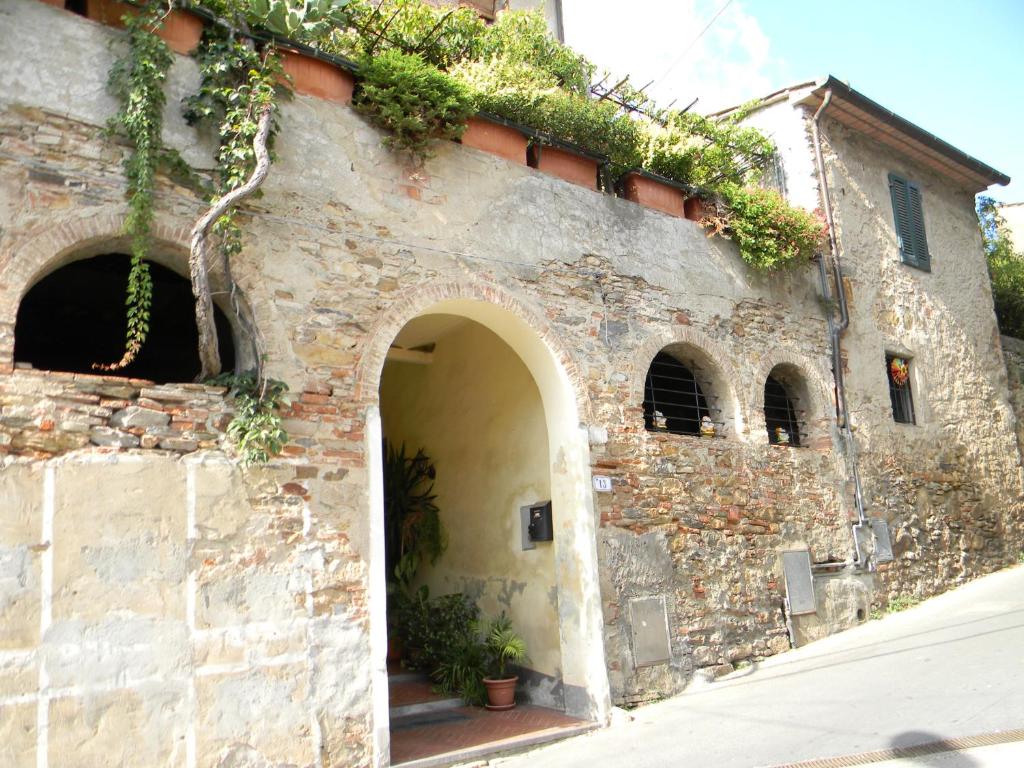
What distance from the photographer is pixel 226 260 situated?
5.67 meters

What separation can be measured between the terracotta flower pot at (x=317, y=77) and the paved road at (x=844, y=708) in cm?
510

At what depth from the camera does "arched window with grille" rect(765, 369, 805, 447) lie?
9.44 m

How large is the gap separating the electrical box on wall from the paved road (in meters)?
1.62

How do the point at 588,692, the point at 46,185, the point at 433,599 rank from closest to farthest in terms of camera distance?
1. the point at 46,185
2. the point at 588,692
3. the point at 433,599

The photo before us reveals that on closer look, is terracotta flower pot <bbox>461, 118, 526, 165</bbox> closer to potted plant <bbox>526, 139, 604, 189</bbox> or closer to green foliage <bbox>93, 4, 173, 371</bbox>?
potted plant <bbox>526, 139, 604, 189</bbox>

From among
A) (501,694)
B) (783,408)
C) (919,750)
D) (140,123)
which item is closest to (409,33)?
(140,123)

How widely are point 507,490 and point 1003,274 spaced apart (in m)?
10.7

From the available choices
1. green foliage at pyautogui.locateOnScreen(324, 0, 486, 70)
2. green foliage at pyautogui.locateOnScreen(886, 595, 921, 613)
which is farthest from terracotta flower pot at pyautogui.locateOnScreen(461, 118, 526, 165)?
green foliage at pyautogui.locateOnScreen(886, 595, 921, 613)

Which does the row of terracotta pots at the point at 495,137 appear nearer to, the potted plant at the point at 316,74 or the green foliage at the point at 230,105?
the potted plant at the point at 316,74

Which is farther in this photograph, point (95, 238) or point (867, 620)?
point (867, 620)

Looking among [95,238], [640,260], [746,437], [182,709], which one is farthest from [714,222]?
[182,709]

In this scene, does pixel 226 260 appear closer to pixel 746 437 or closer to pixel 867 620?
pixel 746 437

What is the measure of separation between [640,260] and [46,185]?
5089mm

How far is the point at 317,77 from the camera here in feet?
21.4
